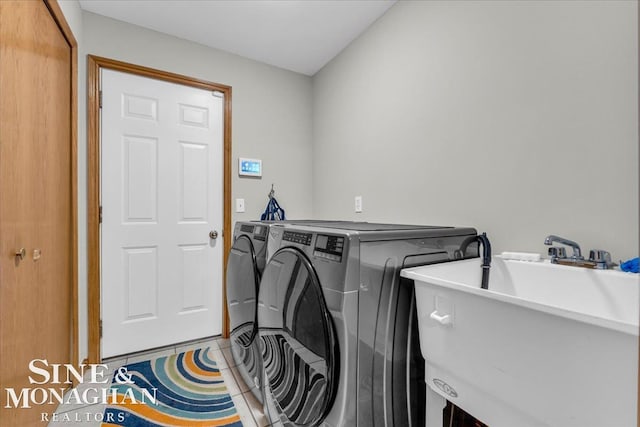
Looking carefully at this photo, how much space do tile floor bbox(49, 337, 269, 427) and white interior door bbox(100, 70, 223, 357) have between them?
7cm

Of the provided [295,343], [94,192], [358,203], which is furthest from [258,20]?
[295,343]

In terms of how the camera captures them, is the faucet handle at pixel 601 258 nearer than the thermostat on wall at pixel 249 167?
Yes

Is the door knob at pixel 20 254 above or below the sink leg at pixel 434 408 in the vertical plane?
above

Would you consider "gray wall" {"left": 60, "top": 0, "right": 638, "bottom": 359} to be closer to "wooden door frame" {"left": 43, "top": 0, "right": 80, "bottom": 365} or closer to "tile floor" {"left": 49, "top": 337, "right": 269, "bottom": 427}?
"wooden door frame" {"left": 43, "top": 0, "right": 80, "bottom": 365}

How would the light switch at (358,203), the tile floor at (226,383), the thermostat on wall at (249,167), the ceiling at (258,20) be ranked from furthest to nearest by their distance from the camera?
the thermostat on wall at (249,167), the light switch at (358,203), the ceiling at (258,20), the tile floor at (226,383)

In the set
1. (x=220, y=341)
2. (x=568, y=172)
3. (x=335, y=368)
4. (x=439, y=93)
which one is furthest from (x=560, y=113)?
(x=220, y=341)

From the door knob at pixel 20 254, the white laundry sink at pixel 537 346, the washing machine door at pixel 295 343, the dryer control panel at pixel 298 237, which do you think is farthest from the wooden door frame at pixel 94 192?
the white laundry sink at pixel 537 346

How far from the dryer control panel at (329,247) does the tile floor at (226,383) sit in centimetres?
107

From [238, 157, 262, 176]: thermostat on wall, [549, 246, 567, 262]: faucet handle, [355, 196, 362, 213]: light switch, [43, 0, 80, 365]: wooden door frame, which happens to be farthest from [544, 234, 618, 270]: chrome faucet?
[43, 0, 80, 365]: wooden door frame

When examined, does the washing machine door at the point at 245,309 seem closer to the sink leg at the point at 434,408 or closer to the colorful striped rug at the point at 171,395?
the colorful striped rug at the point at 171,395

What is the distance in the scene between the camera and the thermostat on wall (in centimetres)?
258

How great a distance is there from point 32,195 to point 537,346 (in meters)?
1.96

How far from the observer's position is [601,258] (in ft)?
3.32

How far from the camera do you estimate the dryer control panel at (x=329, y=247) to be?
1.05 m
